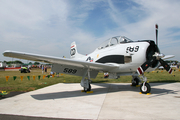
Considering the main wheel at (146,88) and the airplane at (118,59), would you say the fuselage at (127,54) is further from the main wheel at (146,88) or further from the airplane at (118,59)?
the main wheel at (146,88)

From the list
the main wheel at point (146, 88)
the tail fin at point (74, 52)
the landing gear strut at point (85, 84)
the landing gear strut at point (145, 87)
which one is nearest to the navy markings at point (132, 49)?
the landing gear strut at point (145, 87)

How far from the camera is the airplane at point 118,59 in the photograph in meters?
6.45

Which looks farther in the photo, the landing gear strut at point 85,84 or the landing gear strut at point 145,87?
the landing gear strut at point 85,84

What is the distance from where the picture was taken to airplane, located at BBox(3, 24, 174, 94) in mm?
6445

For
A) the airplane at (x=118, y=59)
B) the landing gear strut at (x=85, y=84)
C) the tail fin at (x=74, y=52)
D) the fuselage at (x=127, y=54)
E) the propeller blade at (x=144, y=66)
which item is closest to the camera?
the propeller blade at (x=144, y=66)

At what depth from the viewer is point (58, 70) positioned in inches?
318

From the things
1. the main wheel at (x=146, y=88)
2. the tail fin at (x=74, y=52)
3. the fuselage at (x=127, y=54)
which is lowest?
the main wheel at (x=146, y=88)

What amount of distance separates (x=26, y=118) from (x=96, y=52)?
21.0 feet

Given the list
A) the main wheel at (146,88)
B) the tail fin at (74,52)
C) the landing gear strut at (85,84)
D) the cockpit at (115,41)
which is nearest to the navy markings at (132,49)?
the cockpit at (115,41)

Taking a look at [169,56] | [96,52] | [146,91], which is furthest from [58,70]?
[169,56]

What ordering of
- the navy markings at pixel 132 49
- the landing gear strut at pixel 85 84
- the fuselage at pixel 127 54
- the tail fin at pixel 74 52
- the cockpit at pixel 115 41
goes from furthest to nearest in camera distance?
the tail fin at pixel 74 52 < the landing gear strut at pixel 85 84 < the cockpit at pixel 115 41 < the navy markings at pixel 132 49 < the fuselage at pixel 127 54

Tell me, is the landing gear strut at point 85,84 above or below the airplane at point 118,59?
below

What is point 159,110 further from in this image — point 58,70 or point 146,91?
point 58,70

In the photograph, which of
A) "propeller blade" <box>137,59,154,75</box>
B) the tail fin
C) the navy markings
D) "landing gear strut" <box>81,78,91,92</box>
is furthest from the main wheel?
the tail fin
